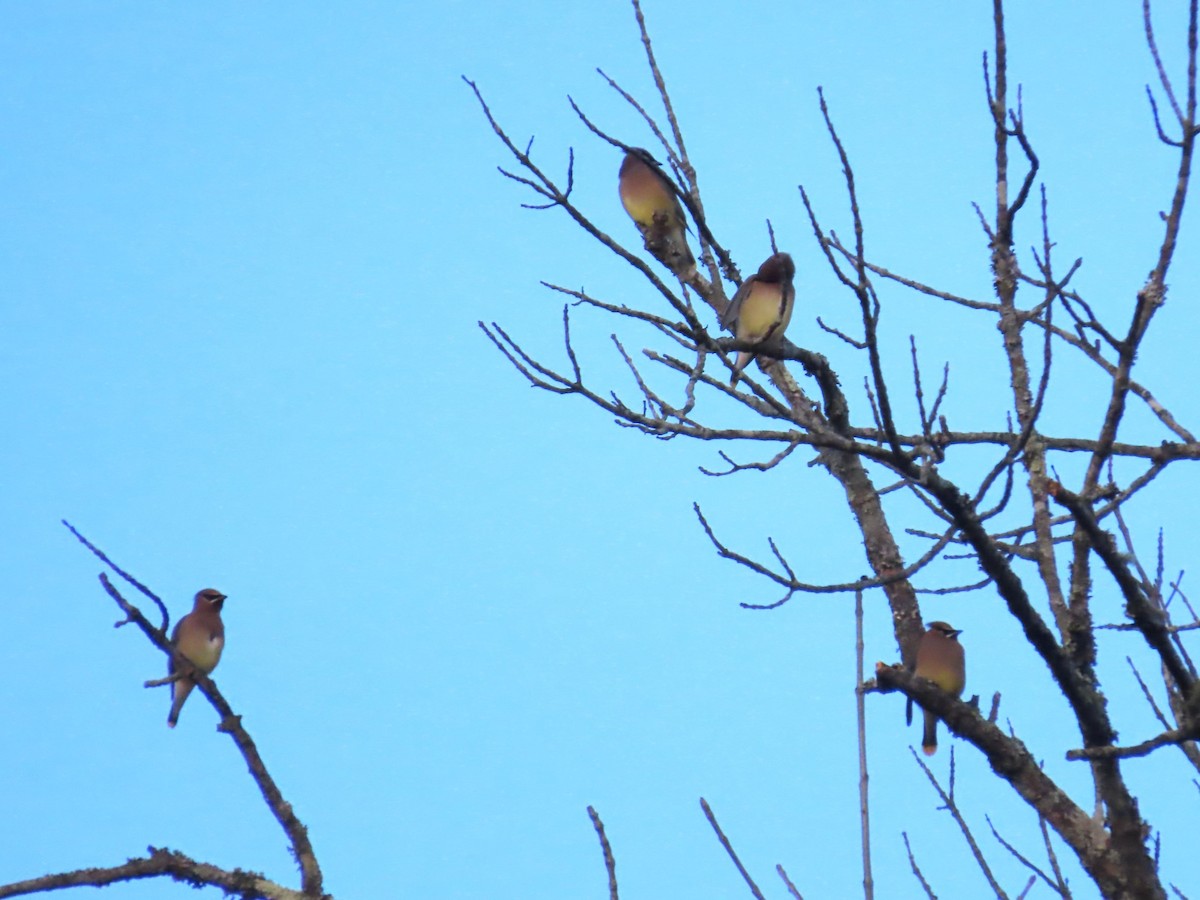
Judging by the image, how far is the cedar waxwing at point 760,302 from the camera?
4852 mm

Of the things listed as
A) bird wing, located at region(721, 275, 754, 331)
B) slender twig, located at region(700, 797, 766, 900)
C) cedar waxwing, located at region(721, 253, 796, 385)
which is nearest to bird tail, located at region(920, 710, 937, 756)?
cedar waxwing, located at region(721, 253, 796, 385)

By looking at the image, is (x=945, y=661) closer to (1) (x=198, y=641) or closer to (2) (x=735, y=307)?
(2) (x=735, y=307)

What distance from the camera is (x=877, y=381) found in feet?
7.89

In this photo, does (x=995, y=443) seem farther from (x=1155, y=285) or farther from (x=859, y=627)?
(x=1155, y=285)

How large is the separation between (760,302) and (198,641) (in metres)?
3.90

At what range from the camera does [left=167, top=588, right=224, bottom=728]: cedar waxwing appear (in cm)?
755

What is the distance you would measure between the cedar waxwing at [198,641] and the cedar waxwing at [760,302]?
3.69 meters

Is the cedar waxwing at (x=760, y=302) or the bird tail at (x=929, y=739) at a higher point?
the cedar waxwing at (x=760, y=302)

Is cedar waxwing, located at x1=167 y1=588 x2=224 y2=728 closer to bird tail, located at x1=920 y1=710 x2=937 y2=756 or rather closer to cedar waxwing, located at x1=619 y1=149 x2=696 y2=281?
cedar waxwing, located at x1=619 y1=149 x2=696 y2=281

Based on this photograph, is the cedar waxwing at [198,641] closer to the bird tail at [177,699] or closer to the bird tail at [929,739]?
the bird tail at [177,699]

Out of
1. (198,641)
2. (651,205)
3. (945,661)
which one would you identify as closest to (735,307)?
(945,661)

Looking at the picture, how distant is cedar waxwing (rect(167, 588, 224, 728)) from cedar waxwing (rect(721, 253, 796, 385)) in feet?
12.1

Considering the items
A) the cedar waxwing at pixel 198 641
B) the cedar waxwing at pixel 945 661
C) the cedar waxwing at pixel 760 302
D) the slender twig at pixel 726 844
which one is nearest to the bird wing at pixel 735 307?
the cedar waxwing at pixel 760 302

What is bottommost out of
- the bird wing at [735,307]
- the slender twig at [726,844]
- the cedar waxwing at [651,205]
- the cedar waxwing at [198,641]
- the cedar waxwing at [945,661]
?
the slender twig at [726,844]
